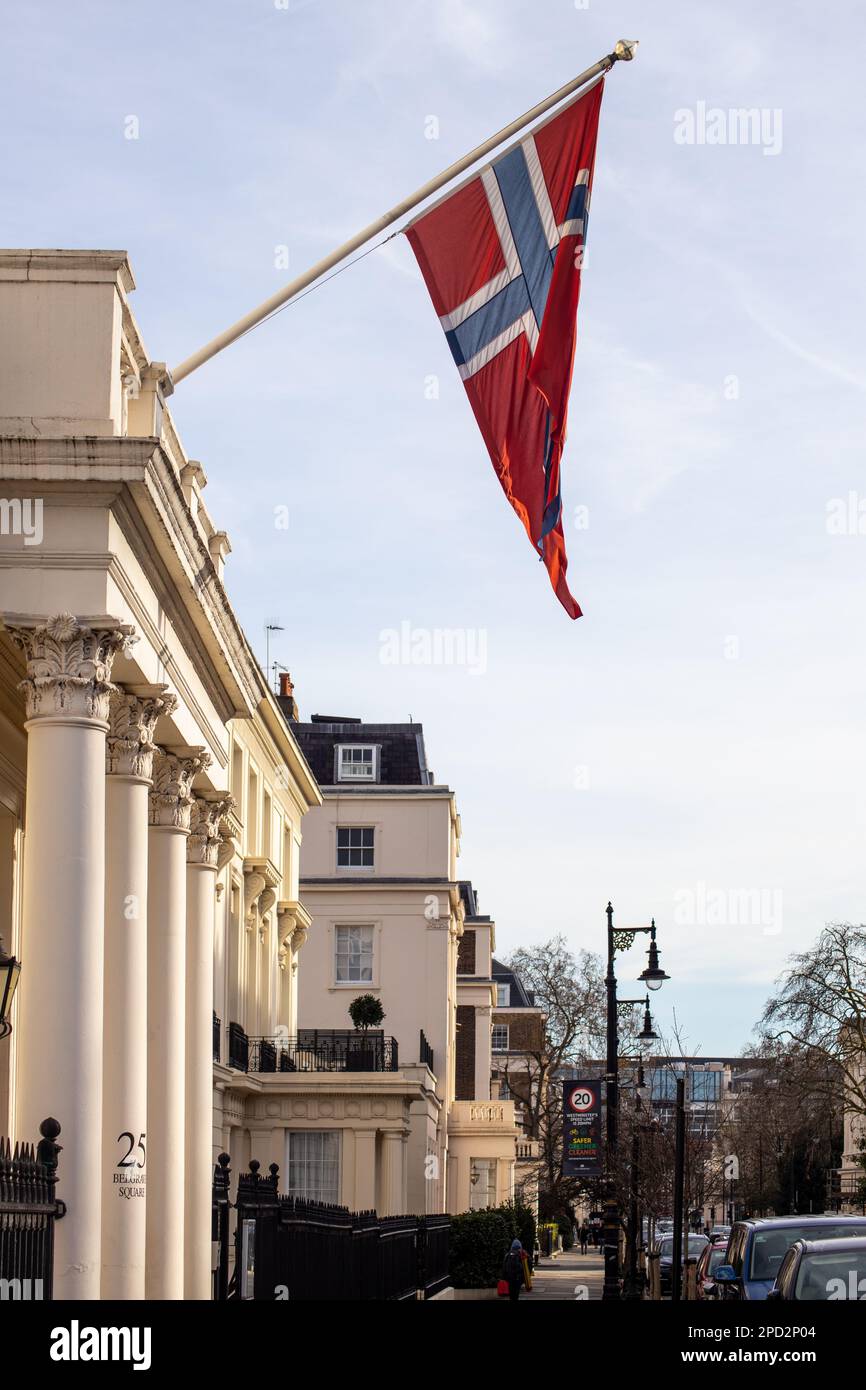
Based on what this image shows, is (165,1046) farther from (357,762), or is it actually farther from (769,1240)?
(357,762)

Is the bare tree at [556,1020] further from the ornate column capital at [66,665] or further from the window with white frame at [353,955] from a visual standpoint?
the ornate column capital at [66,665]


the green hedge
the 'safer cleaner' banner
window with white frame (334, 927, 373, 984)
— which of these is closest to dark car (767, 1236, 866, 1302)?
the 'safer cleaner' banner

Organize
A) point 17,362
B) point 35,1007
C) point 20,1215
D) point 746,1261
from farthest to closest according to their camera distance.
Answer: point 746,1261, point 17,362, point 35,1007, point 20,1215

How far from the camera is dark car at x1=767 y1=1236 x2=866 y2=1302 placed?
1502 centimetres

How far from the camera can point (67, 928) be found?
16.1 m

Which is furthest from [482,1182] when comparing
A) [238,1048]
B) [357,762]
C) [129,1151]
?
[129,1151]

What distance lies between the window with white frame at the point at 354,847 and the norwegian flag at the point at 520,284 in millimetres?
48470

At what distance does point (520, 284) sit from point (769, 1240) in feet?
34.0

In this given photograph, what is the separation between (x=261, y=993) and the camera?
45.6m

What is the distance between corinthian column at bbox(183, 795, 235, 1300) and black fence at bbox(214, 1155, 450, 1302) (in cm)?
41

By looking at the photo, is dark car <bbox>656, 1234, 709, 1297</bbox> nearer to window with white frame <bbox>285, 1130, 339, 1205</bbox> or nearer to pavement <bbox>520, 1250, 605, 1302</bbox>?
pavement <bbox>520, 1250, 605, 1302</bbox>
